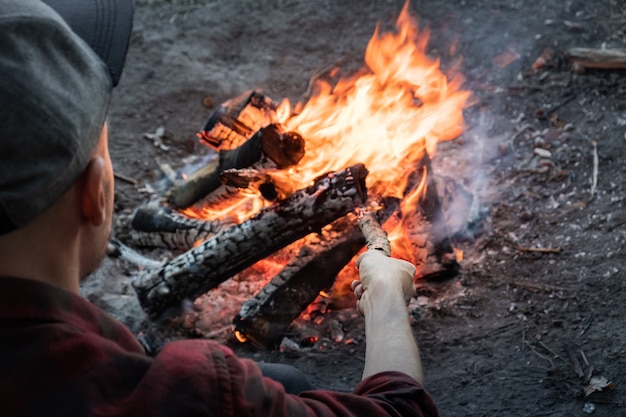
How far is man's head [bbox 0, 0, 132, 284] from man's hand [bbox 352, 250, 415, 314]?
93 cm

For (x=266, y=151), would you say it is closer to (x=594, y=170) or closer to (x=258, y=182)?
(x=258, y=182)

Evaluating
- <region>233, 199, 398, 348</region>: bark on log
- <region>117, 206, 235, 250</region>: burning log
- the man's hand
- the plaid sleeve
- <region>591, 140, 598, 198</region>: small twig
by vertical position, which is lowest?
<region>117, 206, 235, 250</region>: burning log

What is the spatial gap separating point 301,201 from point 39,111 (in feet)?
6.86

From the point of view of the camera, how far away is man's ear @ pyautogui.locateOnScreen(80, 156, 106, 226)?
145 cm

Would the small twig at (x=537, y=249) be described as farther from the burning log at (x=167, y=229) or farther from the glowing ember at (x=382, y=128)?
the burning log at (x=167, y=229)

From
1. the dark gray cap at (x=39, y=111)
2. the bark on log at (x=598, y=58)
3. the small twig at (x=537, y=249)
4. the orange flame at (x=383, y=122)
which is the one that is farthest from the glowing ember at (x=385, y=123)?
the dark gray cap at (x=39, y=111)

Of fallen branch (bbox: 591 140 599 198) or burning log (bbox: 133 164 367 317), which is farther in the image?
fallen branch (bbox: 591 140 599 198)

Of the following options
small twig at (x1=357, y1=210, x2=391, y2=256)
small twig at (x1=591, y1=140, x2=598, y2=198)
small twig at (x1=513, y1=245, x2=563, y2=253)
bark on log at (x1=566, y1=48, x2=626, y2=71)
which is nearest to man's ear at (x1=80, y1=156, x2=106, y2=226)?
small twig at (x1=357, y1=210, x2=391, y2=256)

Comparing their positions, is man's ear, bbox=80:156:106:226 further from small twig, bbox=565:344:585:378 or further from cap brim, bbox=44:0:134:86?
small twig, bbox=565:344:585:378

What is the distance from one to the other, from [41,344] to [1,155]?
357mm

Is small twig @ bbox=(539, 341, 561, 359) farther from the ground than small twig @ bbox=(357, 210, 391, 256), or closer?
closer

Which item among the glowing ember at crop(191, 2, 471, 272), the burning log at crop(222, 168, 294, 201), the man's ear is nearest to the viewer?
the man's ear

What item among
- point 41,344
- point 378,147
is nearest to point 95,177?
point 41,344

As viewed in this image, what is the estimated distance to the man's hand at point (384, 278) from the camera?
2127mm
